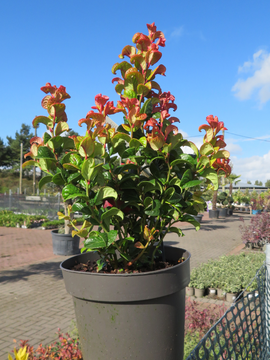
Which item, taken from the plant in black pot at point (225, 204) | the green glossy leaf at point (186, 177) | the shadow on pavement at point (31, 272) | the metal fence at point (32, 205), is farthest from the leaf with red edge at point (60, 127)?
the plant in black pot at point (225, 204)

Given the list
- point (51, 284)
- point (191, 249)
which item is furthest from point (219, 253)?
point (51, 284)

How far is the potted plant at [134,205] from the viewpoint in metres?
1.31

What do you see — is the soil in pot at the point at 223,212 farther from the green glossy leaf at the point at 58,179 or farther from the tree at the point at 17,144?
the tree at the point at 17,144

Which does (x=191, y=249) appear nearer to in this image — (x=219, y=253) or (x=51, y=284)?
(x=219, y=253)

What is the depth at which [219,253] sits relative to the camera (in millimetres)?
9047

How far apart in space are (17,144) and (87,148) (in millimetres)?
54478

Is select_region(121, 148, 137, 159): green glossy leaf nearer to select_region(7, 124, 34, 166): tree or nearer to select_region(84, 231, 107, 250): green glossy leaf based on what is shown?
select_region(84, 231, 107, 250): green glossy leaf

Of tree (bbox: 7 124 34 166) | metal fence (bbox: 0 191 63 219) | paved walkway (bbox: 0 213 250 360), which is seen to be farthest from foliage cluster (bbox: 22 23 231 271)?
tree (bbox: 7 124 34 166)

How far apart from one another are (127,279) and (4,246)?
9.40 meters

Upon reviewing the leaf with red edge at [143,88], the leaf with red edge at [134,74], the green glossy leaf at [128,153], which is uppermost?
the leaf with red edge at [134,74]

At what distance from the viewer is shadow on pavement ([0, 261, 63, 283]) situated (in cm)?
611

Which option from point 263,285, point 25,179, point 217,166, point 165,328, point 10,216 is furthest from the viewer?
point 25,179

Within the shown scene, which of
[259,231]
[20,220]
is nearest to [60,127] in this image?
[259,231]

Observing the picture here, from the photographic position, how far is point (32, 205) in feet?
54.7
